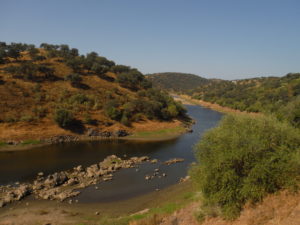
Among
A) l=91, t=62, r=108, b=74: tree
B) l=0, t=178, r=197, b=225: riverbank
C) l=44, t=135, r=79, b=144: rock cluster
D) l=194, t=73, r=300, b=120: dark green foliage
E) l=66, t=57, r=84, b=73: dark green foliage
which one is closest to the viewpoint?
l=0, t=178, r=197, b=225: riverbank

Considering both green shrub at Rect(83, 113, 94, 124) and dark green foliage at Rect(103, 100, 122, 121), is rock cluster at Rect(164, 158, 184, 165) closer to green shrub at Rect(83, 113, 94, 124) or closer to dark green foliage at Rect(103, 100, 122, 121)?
dark green foliage at Rect(103, 100, 122, 121)

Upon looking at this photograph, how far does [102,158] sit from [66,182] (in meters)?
11.2

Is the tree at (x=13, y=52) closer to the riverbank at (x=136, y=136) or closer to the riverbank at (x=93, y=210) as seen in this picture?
the riverbank at (x=136, y=136)

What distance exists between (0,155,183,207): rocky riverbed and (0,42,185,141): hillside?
69.9ft

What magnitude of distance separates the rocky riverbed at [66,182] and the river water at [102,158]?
1250 mm

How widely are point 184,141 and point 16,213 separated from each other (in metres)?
38.9

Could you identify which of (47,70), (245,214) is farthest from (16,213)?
(47,70)

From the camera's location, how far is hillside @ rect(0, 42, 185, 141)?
54.7 meters

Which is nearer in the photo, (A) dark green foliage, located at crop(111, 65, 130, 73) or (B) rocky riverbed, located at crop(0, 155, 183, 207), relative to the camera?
(B) rocky riverbed, located at crop(0, 155, 183, 207)

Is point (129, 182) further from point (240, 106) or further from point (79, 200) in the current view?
point (240, 106)

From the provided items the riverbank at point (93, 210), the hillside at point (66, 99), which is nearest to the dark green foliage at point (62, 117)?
the hillside at point (66, 99)

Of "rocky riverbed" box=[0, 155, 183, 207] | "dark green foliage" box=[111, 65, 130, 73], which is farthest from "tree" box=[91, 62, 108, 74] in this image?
"rocky riverbed" box=[0, 155, 183, 207]

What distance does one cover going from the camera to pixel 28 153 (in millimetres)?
43625

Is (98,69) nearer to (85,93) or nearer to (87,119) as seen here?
(85,93)
